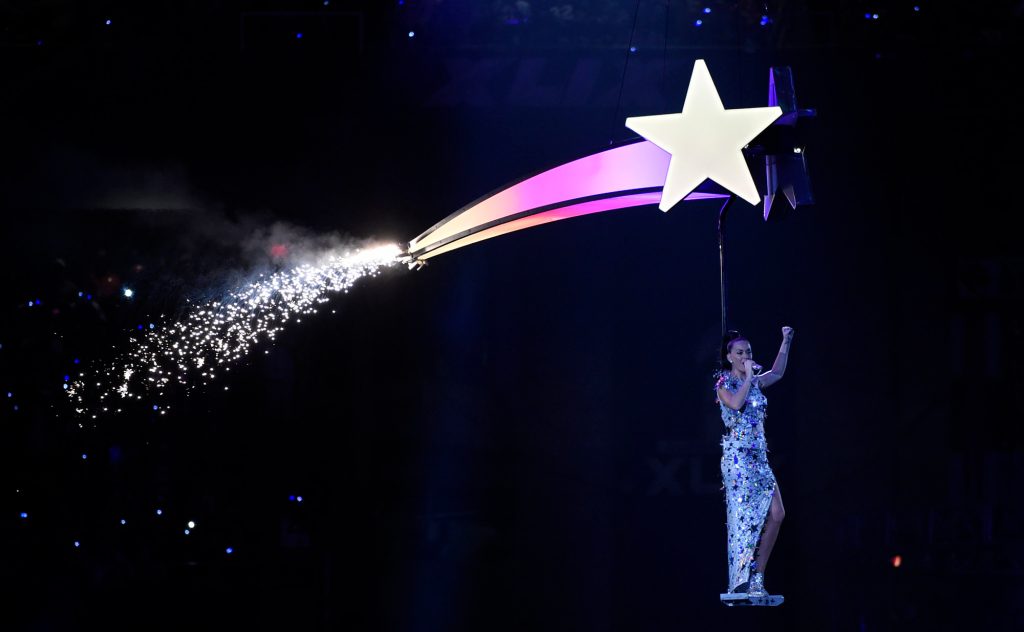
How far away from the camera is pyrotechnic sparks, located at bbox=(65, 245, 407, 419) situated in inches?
273

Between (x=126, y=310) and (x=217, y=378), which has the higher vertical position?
(x=126, y=310)

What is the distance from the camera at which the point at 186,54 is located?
23.3 feet

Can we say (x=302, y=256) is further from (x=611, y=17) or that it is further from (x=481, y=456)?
(x=611, y=17)

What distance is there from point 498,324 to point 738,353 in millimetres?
2565

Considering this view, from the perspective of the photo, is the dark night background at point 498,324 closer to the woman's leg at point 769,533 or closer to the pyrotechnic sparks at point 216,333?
the pyrotechnic sparks at point 216,333

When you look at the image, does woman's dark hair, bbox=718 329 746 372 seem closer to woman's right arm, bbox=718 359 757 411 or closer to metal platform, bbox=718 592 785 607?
woman's right arm, bbox=718 359 757 411

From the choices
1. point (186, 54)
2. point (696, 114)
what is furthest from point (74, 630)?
point (696, 114)

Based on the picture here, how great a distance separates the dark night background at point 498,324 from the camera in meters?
7.00

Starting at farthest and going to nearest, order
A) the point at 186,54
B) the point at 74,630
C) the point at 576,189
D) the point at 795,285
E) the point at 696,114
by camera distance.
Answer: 1. the point at 795,285
2. the point at 186,54
3. the point at 74,630
4. the point at 576,189
5. the point at 696,114

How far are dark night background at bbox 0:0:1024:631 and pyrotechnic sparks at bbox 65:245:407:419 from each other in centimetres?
13

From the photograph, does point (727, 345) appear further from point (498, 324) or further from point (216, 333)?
point (216, 333)

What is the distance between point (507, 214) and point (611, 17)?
9.14ft

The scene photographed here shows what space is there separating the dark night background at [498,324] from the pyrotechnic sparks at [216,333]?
13cm

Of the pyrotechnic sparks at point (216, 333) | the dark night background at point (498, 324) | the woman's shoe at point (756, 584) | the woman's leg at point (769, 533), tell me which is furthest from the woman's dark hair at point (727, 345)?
the pyrotechnic sparks at point (216, 333)
